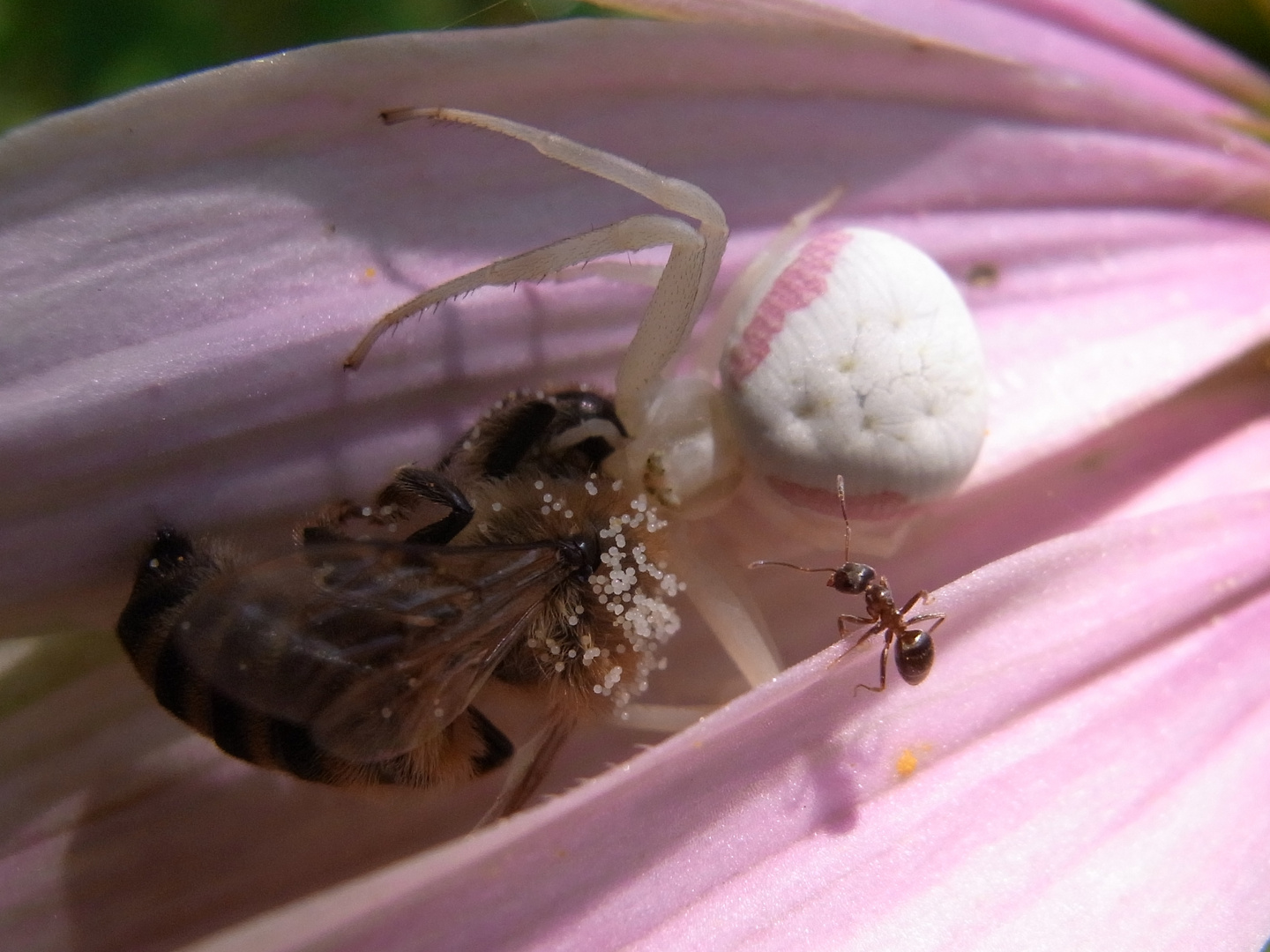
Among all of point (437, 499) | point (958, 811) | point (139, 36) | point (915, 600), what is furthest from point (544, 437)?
point (139, 36)

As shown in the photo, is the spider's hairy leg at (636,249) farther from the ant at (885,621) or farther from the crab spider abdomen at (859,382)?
the ant at (885,621)

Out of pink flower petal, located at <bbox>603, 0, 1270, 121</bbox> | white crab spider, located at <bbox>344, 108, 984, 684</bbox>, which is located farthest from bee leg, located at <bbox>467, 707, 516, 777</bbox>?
pink flower petal, located at <bbox>603, 0, 1270, 121</bbox>

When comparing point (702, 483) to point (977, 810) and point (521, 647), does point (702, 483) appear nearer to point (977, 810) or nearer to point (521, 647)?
point (521, 647)

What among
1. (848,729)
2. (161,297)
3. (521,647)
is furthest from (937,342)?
(161,297)

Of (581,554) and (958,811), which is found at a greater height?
(581,554)

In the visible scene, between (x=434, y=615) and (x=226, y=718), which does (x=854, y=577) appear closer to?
(x=434, y=615)

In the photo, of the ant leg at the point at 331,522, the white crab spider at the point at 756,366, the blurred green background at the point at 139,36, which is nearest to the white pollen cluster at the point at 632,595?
the white crab spider at the point at 756,366

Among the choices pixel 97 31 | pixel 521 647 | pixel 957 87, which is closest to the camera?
pixel 521 647
